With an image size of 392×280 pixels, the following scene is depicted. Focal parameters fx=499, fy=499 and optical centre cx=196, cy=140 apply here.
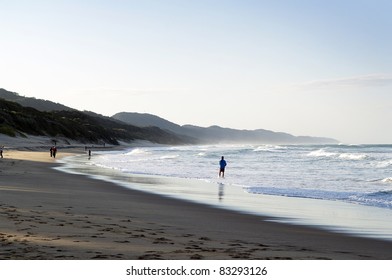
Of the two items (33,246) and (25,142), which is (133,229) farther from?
(25,142)

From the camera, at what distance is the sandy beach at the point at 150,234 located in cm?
761

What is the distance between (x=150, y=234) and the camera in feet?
31.0

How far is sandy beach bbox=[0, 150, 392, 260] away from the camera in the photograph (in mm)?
7605

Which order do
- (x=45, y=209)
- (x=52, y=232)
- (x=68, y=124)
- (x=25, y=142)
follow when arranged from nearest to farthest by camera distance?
(x=52, y=232) → (x=45, y=209) → (x=25, y=142) → (x=68, y=124)

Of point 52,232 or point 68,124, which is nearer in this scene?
point 52,232

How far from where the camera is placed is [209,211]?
14.2 meters

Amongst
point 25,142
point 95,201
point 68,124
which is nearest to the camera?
point 95,201

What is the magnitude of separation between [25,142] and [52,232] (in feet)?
225
